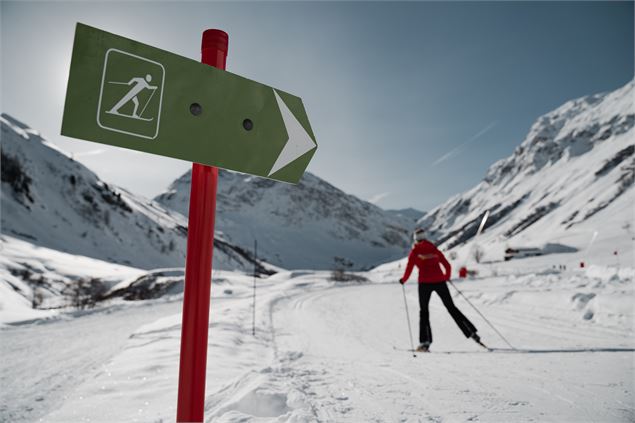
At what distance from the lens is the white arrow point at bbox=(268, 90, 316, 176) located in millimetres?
1554

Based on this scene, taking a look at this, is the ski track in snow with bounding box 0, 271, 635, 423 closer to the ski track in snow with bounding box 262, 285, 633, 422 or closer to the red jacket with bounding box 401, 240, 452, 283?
the ski track in snow with bounding box 262, 285, 633, 422

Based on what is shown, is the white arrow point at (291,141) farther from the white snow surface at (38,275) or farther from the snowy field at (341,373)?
the white snow surface at (38,275)

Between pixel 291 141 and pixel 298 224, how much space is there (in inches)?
5967

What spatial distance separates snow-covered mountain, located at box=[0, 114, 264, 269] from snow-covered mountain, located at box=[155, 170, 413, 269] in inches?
1648

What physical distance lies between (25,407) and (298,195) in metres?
175

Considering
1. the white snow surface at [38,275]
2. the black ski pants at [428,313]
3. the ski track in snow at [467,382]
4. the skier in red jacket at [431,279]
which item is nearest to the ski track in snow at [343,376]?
the ski track in snow at [467,382]

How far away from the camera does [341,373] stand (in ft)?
11.0

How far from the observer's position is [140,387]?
3104 mm

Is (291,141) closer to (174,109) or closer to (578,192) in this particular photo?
(174,109)

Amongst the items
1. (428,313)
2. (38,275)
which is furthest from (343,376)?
(38,275)

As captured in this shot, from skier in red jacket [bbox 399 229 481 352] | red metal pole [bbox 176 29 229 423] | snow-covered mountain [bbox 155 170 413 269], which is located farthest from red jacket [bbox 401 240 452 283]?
snow-covered mountain [bbox 155 170 413 269]

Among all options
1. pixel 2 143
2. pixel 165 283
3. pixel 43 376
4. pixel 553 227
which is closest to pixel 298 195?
pixel 553 227

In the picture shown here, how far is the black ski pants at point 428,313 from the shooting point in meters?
4.91

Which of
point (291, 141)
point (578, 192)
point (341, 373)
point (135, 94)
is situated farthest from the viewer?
point (578, 192)
